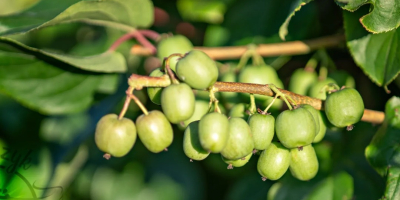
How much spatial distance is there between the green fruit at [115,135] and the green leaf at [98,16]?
1.73 ft

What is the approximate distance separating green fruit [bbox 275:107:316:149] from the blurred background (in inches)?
13.6

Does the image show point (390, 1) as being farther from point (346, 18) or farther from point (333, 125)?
point (333, 125)

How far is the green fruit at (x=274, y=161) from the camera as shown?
114 cm

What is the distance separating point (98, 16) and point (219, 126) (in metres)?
0.93

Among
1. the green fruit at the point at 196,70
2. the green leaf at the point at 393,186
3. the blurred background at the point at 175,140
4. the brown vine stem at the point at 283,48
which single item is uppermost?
the green fruit at the point at 196,70

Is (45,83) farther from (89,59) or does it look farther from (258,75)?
(258,75)

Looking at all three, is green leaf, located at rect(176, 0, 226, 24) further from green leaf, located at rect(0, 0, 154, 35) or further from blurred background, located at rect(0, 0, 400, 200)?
green leaf, located at rect(0, 0, 154, 35)

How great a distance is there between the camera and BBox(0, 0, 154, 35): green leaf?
60.4 inches

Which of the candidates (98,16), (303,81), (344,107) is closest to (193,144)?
(344,107)

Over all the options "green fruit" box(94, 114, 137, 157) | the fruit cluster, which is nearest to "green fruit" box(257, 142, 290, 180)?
the fruit cluster

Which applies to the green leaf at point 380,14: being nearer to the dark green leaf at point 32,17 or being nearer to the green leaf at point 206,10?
the green leaf at point 206,10

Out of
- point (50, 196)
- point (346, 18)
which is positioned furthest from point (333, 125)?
point (50, 196)

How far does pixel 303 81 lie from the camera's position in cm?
167

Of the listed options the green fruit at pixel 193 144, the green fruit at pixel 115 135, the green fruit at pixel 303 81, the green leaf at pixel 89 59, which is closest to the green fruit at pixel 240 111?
the green fruit at pixel 193 144
